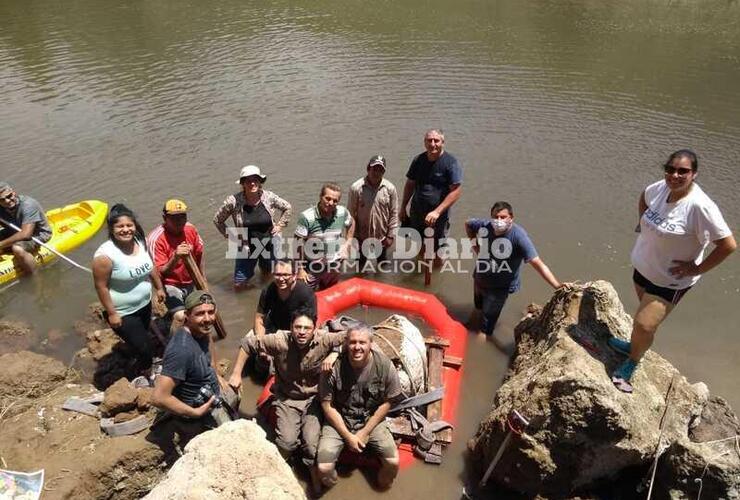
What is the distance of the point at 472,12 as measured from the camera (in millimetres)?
20594

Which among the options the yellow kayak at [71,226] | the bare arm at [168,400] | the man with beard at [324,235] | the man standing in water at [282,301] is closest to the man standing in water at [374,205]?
the man with beard at [324,235]

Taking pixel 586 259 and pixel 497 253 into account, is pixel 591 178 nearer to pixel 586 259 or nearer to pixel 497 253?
pixel 586 259

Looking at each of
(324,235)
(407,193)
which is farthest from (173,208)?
(407,193)

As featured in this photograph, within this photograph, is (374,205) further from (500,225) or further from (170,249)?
(170,249)

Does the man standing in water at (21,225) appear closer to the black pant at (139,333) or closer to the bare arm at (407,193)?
the black pant at (139,333)

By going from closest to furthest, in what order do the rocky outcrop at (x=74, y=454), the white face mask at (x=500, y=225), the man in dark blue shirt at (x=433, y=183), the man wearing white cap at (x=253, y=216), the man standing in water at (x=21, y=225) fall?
the rocky outcrop at (x=74, y=454) → the white face mask at (x=500, y=225) → the man wearing white cap at (x=253, y=216) → the man in dark blue shirt at (x=433, y=183) → the man standing in water at (x=21, y=225)

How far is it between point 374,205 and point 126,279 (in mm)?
2870

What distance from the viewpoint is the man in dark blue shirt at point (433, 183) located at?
6.08m

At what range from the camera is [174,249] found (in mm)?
4949

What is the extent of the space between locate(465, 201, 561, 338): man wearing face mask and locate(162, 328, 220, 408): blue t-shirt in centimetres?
305

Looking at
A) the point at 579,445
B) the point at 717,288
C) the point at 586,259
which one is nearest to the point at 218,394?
the point at 579,445

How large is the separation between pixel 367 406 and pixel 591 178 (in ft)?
23.7

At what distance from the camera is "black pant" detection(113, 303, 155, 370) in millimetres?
4523

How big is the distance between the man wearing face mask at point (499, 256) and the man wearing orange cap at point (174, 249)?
293 centimetres
